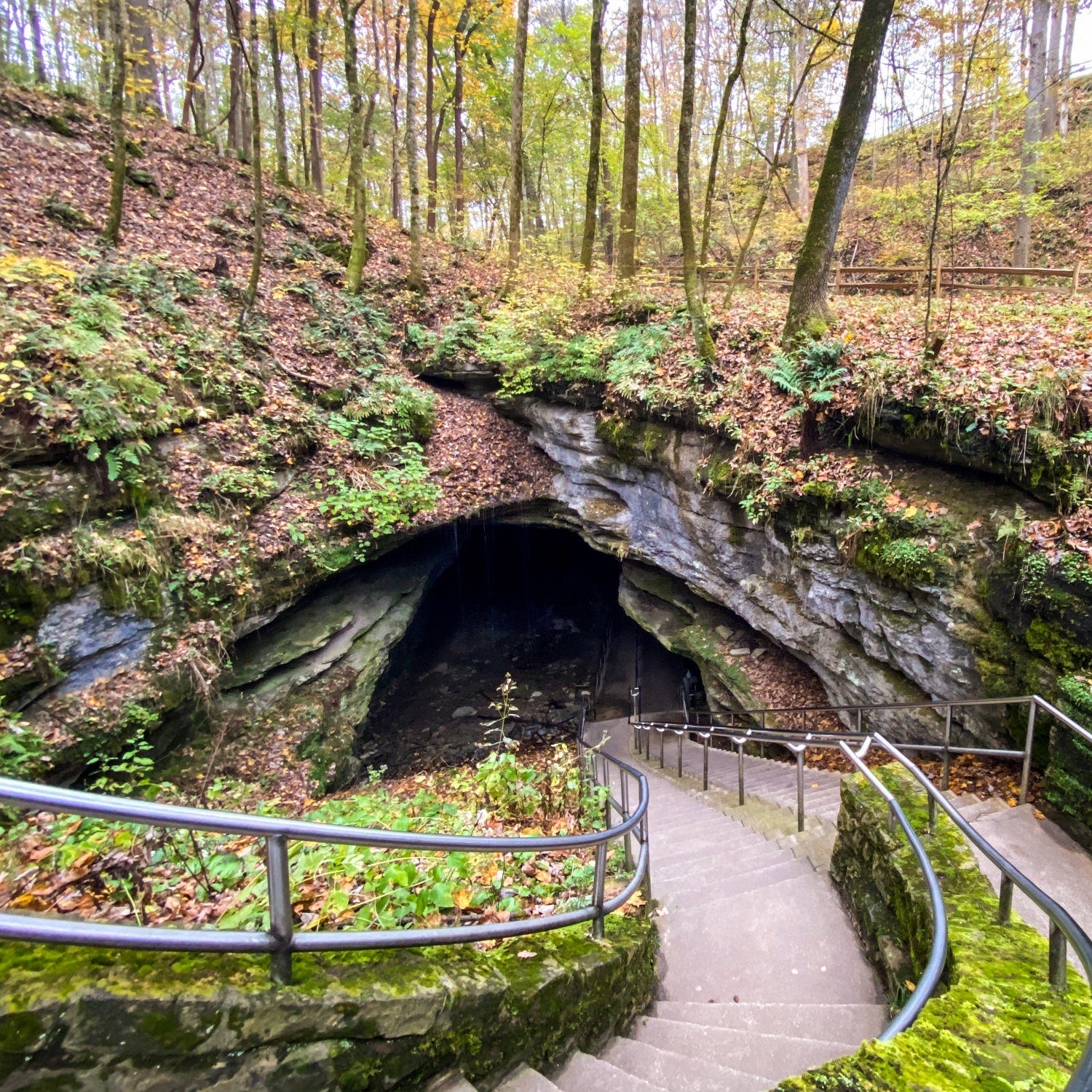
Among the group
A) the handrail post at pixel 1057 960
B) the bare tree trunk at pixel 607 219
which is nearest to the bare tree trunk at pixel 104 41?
the bare tree trunk at pixel 607 219

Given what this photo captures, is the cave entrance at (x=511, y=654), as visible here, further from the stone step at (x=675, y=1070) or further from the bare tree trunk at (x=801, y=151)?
the bare tree trunk at (x=801, y=151)

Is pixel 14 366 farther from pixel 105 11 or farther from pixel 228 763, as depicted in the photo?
pixel 105 11

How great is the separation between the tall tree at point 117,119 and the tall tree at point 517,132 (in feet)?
24.3

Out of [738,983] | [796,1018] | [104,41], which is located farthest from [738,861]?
[104,41]

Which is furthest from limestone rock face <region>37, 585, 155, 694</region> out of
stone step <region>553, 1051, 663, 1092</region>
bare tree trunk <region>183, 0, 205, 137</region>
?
bare tree trunk <region>183, 0, 205, 137</region>

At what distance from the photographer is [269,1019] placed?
1.61 meters

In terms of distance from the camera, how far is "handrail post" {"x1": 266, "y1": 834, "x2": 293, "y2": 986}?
1.63 metres

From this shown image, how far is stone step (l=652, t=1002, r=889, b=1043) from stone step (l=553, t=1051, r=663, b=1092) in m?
0.87

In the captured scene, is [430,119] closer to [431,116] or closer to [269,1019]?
[431,116]

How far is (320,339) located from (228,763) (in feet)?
26.6

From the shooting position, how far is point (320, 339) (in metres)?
11.4

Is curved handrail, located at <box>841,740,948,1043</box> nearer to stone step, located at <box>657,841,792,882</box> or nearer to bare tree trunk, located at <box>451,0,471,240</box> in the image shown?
stone step, located at <box>657,841,792,882</box>

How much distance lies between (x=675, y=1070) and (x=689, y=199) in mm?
10769

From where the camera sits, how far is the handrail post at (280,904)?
5.33 feet
